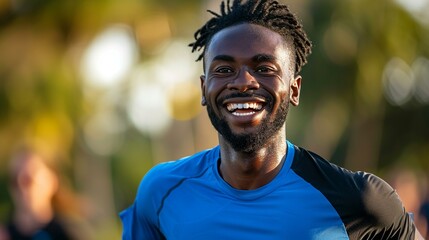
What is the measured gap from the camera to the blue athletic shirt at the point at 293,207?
191 inches

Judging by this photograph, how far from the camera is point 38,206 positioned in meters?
7.91

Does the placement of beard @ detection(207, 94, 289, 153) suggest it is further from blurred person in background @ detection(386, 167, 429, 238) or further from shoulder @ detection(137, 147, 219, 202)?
blurred person in background @ detection(386, 167, 429, 238)

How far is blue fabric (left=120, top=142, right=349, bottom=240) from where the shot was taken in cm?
486

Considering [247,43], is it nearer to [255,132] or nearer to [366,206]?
[255,132]

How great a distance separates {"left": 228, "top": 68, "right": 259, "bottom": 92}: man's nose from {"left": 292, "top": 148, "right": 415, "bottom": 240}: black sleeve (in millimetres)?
541

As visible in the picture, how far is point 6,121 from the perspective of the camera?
78.0ft

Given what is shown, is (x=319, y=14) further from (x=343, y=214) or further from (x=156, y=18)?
(x=343, y=214)

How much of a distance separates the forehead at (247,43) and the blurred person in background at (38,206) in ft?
9.85

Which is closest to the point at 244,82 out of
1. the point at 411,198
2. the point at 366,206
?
the point at 366,206

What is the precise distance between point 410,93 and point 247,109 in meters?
25.6

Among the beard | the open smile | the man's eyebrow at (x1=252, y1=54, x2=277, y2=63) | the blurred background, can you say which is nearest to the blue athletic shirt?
the beard

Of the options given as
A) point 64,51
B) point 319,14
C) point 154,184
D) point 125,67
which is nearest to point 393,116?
point 319,14

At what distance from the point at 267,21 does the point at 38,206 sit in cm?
337

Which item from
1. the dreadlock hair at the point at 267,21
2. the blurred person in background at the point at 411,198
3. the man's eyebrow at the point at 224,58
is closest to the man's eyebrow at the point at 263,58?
the man's eyebrow at the point at 224,58
